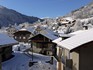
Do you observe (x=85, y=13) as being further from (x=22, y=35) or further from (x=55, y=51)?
→ (x=55, y=51)

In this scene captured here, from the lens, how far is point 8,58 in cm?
4269

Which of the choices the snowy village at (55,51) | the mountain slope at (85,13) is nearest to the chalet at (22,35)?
the snowy village at (55,51)

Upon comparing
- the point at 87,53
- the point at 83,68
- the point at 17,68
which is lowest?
the point at 17,68

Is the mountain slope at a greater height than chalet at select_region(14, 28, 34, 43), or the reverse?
the mountain slope

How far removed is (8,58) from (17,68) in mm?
7900

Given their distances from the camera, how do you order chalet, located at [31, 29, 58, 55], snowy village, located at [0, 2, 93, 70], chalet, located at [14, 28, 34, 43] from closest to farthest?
1. snowy village, located at [0, 2, 93, 70]
2. chalet, located at [31, 29, 58, 55]
3. chalet, located at [14, 28, 34, 43]

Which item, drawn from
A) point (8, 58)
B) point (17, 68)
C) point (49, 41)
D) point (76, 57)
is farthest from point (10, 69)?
point (49, 41)

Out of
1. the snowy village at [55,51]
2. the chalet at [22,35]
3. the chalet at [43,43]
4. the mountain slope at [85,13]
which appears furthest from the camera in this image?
the mountain slope at [85,13]

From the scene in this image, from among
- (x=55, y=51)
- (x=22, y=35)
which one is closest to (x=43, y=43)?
(x=55, y=51)

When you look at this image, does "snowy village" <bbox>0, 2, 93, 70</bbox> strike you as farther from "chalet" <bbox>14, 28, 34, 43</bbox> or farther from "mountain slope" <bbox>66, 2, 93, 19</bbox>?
"mountain slope" <bbox>66, 2, 93, 19</bbox>

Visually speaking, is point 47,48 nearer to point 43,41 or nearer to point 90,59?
point 43,41

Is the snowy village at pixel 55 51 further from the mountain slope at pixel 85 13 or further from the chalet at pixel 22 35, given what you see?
the mountain slope at pixel 85 13

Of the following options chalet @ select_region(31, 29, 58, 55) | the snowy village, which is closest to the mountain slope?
the snowy village

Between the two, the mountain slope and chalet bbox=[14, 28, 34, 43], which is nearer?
chalet bbox=[14, 28, 34, 43]
